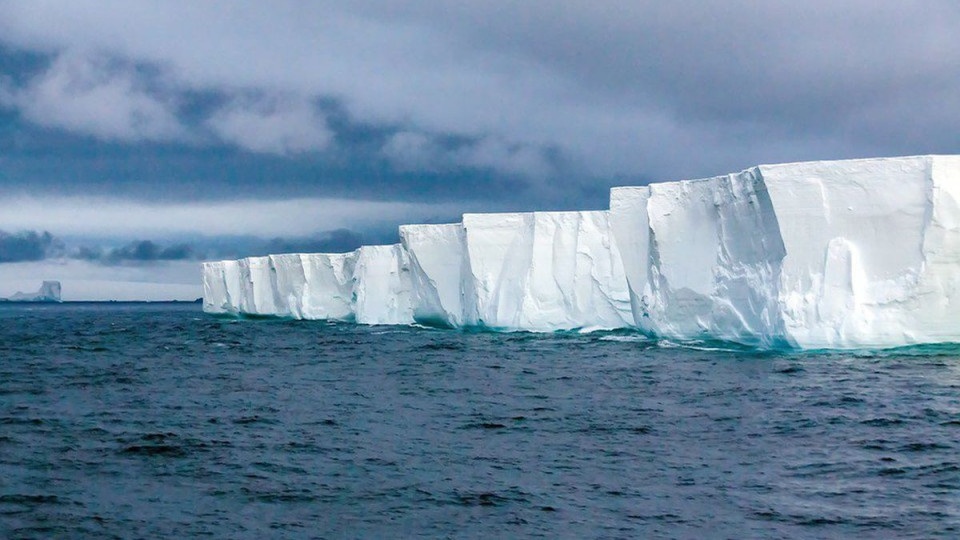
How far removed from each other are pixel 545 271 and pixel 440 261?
194 inches

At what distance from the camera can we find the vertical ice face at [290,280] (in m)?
42.3

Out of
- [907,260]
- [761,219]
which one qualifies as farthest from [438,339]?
[907,260]

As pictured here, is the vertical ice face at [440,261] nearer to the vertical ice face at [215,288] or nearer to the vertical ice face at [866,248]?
the vertical ice face at [866,248]

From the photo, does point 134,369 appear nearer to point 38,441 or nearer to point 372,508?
point 38,441

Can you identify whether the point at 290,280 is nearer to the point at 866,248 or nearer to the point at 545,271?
the point at 545,271

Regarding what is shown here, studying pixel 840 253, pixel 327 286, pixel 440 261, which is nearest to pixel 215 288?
pixel 327 286

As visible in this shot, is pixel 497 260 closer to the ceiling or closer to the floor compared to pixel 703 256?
closer to the ceiling

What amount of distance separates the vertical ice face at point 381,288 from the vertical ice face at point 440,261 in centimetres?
305

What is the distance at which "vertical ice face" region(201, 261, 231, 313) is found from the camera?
5197 cm

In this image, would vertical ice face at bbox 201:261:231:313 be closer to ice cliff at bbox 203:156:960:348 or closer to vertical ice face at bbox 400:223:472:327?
ice cliff at bbox 203:156:960:348

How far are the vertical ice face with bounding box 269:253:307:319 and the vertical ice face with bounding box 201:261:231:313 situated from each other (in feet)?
25.5

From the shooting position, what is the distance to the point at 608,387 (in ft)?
47.7

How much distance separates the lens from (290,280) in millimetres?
43219

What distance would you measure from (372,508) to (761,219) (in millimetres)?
12220
